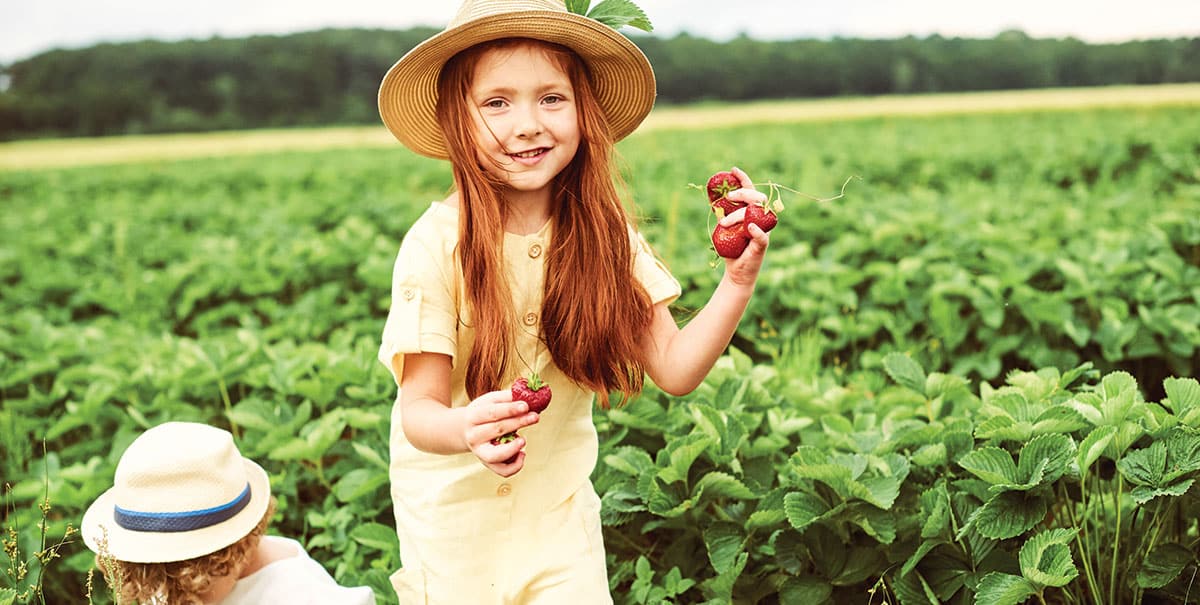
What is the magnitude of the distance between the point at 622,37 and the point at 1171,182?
26.7 ft

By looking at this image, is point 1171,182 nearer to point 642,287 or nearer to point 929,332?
point 929,332

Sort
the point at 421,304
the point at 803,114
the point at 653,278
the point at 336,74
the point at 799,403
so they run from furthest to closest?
the point at 336,74 → the point at 803,114 → the point at 799,403 → the point at 653,278 → the point at 421,304

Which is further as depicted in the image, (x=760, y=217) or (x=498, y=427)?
(x=760, y=217)

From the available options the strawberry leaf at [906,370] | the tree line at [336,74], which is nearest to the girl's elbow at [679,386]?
the strawberry leaf at [906,370]

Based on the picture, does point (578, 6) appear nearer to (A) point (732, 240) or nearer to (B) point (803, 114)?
(A) point (732, 240)

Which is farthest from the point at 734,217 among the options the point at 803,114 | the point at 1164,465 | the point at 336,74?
the point at 336,74

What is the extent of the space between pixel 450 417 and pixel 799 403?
1375mm

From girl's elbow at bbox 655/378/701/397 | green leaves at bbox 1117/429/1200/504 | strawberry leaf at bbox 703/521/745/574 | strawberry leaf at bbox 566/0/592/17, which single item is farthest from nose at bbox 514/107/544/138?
green leaves at bbox 1117/429/1200/504

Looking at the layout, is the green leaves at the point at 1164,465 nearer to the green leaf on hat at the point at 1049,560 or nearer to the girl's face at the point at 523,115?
the green leaf on hat at the point at 1049,560

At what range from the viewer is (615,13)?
1.90 m

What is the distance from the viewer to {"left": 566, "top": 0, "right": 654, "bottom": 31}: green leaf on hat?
6.15 feet

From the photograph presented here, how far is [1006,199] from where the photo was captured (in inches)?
255

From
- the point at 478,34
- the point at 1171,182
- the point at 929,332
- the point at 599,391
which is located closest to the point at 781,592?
the point at 599,391

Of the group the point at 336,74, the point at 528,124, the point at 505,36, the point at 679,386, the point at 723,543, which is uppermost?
the point at 505,36
